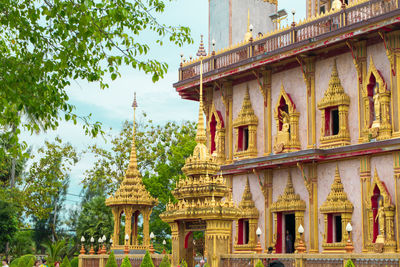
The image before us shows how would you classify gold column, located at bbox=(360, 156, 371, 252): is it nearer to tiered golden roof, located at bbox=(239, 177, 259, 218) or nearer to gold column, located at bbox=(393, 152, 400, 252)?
gold column, located at bbox=(393, 152, 400, 252)

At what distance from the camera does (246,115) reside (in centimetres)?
2895

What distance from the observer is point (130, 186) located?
30453mm

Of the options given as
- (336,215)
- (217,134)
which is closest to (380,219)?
(336,215)

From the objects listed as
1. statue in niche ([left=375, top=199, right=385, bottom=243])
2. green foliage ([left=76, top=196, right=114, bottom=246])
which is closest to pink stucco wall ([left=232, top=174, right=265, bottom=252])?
statue in niche ([left=375, top=199, right=385, bottom=243])

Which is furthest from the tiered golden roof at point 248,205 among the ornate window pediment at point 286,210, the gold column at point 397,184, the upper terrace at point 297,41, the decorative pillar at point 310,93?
the gold column at point 397,184

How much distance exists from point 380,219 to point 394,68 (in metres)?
5.29

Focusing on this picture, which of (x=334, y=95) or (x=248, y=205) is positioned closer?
(x=334, y=95)

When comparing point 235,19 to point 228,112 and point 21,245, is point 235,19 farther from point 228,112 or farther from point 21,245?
point 21,245

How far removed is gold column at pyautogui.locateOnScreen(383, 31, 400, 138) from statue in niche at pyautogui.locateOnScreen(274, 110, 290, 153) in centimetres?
487

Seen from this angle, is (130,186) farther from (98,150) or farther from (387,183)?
(98,150)

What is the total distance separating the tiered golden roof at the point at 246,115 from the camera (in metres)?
28.7

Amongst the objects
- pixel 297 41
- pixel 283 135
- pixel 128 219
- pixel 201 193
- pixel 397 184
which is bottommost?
pixel 128 219

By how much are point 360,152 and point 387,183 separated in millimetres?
1469

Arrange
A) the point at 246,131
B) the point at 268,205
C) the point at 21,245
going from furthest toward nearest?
the point at 21,245 → the point at 246,131 → the point at 268,205
